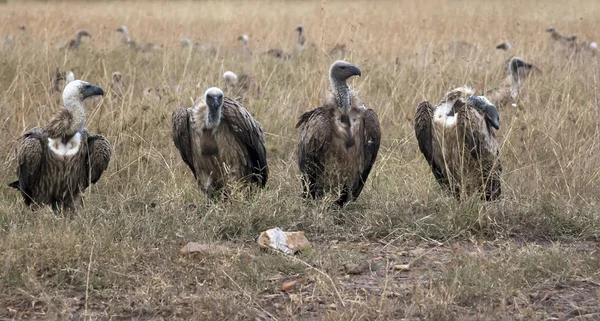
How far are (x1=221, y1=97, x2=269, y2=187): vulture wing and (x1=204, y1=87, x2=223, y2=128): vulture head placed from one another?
0.10 m

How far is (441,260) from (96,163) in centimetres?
227

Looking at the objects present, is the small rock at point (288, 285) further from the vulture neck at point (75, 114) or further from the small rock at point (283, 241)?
the vulture neck at point (75, 114)

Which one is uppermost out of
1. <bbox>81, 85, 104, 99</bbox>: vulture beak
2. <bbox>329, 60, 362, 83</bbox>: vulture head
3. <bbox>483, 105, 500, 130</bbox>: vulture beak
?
<bbox>329, 60, 362, 83</bbox>: vulture head

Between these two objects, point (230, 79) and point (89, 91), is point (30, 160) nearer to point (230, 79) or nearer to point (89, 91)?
point (89, 91)

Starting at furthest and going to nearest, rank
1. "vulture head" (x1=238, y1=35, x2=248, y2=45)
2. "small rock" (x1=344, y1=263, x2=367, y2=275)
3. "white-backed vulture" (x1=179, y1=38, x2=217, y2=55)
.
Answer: "vulture head" (x1=238, y1=35, x2=248, y2=45) → "white-backed vulture" (x1=179, y1=38, x2=217, y2=55) → "small rock" (x1=344, y1=263, x2=367, y2=275)

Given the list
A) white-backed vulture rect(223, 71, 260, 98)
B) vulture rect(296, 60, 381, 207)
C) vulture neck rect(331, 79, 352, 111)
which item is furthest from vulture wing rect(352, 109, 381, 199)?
white-backed vulture rect(223, 71, 260, 98)

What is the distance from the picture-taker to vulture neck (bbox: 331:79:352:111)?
566 cm

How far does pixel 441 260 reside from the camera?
456 centimetres

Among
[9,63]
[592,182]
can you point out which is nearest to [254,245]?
[592,182]

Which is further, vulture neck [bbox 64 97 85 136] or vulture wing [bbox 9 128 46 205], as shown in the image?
vulture neck [bbox 64 97 85 136]

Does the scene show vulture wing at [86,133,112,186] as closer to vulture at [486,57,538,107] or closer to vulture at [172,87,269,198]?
vulture at [172,87,269,198]

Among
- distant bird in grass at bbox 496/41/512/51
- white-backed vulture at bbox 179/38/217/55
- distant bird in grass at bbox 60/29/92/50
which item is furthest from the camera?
distant bird in grass at bbox 60/29/92/50

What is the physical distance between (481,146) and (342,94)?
963 mm

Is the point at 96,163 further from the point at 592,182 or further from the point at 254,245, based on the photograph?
the point at 592,182
